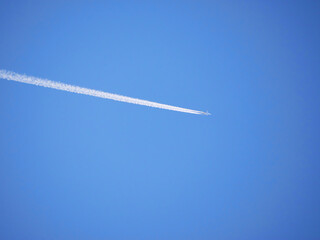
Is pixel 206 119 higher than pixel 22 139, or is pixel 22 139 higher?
pixel 206 119

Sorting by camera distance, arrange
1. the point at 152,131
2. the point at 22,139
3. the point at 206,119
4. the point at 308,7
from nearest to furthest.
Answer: the point at 22,139
the point at 152,131
the point at 206,119
the point at 308,7

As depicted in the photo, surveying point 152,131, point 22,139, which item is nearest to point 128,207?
point 152,131

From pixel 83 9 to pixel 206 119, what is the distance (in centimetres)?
152

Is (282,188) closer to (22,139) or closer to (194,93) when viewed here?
(194,93)

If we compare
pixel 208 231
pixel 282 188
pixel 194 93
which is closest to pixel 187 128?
pixel 194 93

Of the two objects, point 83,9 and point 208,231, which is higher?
point 83,9

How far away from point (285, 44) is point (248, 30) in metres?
0.48

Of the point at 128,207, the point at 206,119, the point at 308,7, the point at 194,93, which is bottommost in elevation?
the point at 128,207

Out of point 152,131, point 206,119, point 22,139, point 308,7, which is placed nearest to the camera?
point 22,139

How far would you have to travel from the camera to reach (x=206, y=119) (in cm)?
179

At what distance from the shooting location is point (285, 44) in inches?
77.4

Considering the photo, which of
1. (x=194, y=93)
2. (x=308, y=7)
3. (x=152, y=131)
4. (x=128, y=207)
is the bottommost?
(x=128, y=207)

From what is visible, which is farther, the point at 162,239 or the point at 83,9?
the point at 162,239

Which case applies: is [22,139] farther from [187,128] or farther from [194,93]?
[194,93]
